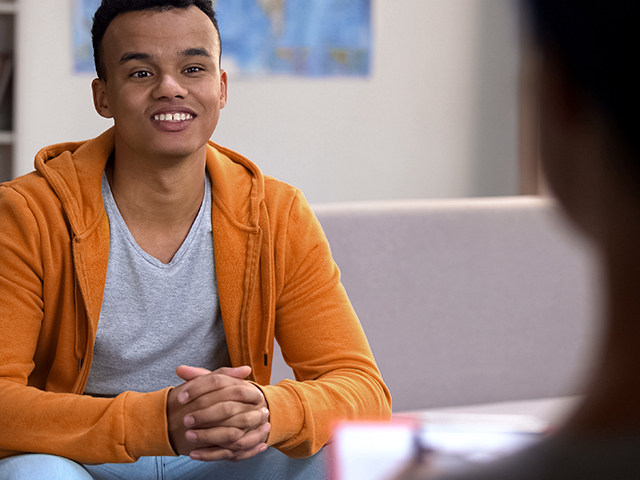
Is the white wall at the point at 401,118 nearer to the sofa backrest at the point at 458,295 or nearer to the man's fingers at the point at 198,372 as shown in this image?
the sofa backrest at the point at 458,295

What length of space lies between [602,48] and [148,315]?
3.60 ft

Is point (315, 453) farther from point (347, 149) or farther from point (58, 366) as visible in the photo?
point (347, 149)

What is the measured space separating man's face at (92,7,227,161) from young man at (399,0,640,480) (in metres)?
1.07

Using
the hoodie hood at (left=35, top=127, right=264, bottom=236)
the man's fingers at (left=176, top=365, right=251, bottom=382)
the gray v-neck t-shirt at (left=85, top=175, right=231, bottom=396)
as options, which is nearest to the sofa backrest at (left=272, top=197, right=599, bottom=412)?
the hoodie hood at (left=35, top=127, right=264, bottom=236)

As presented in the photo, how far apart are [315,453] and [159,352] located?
0.30m

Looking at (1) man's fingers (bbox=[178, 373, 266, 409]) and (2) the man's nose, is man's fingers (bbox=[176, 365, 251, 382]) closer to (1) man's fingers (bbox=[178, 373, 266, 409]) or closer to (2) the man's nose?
(1) man's fingers (bbox=[178, 373, 266, 409])

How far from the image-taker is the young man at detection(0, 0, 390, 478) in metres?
1.01

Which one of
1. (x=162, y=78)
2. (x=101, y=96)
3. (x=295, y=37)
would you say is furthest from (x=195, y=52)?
(x=295, y=37)

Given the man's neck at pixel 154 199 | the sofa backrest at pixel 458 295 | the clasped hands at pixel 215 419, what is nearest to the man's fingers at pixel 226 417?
the clasped hands at pixel 215 419

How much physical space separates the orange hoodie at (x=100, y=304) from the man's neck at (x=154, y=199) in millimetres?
51

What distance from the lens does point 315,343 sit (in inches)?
46.9

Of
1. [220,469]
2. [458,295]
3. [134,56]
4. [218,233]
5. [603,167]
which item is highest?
[134,56]

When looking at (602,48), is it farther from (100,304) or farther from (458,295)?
(458,295)

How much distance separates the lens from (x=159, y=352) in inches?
46.2
